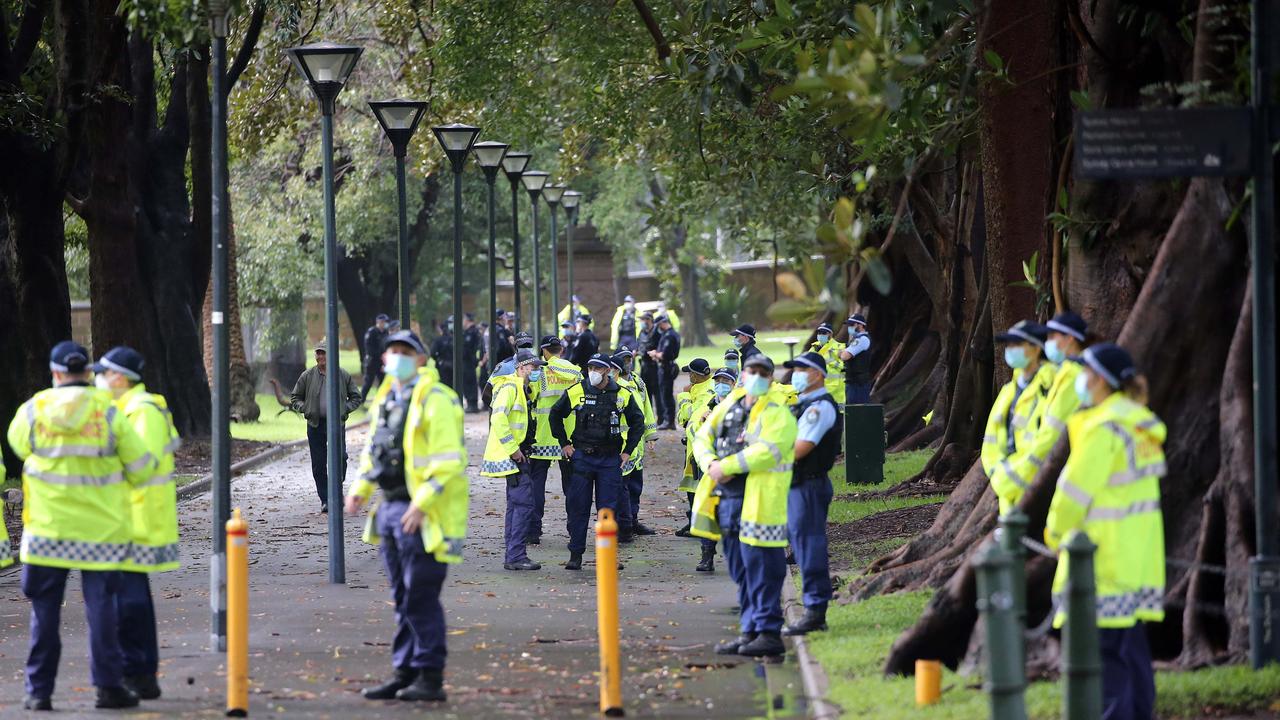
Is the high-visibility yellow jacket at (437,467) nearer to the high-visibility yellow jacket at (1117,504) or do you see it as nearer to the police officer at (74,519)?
the police officer at (74,519)

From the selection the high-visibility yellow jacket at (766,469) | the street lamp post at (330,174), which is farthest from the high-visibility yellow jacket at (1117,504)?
the street lamp post at (330,174)

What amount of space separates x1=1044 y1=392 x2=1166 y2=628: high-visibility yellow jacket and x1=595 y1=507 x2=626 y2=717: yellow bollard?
7.19ft

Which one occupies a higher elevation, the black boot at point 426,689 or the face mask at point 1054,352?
the face mask at point 1054,352

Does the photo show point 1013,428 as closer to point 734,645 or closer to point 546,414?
point 734,645

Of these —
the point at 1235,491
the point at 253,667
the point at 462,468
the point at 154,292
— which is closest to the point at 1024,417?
the point at 1235,491

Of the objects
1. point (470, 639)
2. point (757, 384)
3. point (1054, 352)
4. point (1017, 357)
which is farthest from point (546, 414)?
point (1054, 352)

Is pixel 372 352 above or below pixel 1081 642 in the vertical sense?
above

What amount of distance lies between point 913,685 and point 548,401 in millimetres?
7100

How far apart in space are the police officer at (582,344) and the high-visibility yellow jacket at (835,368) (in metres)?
7.56

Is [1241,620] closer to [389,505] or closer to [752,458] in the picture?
[752,458]

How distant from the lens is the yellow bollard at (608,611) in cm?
895

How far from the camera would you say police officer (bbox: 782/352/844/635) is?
1201 cm

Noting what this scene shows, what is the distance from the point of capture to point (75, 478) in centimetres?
960

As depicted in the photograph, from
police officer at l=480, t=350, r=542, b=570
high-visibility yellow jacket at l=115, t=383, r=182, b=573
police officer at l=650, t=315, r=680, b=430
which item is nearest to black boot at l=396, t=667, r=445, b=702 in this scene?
high-visibility yellow jacket at l=115, t=383, r=182, b=573
